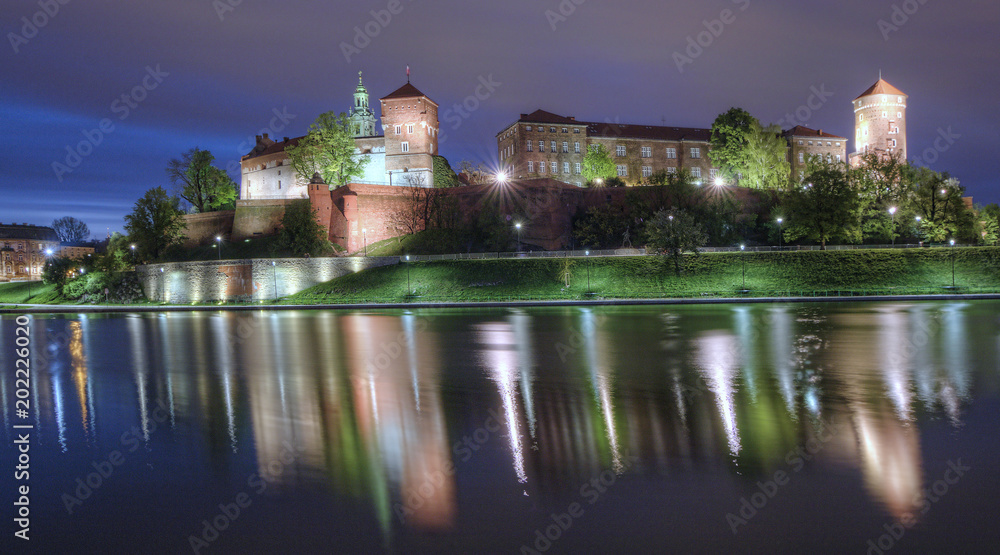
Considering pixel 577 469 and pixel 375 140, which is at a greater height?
pixel 375 140

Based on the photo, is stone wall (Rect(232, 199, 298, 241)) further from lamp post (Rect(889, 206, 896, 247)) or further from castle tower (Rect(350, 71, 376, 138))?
lamp post (Rect(889, 206, 896, 247))

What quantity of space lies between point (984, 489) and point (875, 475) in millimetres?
982

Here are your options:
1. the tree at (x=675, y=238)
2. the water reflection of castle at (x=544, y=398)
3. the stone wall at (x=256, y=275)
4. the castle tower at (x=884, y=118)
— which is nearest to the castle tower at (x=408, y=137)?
the stone wall at (x=256, y=275)

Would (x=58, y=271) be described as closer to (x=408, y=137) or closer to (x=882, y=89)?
(x=408, y=137)

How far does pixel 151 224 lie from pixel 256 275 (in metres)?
13.8

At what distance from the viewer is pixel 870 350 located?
1527 centimetres

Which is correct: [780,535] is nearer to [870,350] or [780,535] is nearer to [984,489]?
[984,489]

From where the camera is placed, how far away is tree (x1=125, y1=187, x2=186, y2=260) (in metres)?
47.6

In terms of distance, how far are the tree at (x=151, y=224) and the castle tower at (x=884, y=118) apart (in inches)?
2873

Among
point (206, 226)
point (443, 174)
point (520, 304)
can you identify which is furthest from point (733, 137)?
point (206, 226)

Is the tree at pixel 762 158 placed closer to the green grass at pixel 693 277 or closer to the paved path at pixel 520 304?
A: the green grass at pixel 693 277

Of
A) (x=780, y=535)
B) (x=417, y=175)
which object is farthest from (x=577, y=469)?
(x=417, y=175)

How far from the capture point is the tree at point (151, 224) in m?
47.6

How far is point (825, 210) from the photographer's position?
3978 centimetres
